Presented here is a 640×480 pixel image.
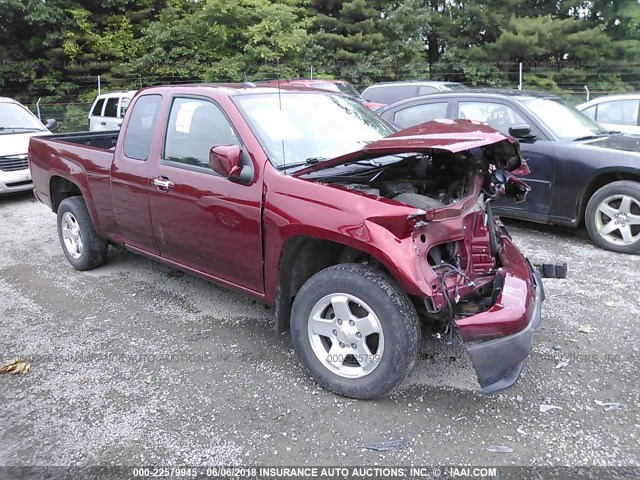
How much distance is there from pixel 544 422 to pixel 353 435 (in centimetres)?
104

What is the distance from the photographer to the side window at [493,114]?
6.16 metres

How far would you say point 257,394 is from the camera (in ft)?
10.5

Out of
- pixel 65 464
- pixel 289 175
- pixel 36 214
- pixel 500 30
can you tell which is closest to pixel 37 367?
pixel 65 464

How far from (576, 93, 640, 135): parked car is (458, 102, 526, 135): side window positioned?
3.05 metres

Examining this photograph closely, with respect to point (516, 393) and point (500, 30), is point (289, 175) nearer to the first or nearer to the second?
point (516, 393)

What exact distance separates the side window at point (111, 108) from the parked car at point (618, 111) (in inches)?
381

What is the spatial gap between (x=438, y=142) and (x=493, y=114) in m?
3.83

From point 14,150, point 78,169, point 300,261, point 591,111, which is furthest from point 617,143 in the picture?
point 14,150

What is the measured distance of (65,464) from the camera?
2.66 m

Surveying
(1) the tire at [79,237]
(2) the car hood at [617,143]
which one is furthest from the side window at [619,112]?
(1) the tire at [79,237]

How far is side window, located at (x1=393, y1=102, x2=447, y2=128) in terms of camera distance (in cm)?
681

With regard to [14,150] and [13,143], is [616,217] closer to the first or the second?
[14,150]

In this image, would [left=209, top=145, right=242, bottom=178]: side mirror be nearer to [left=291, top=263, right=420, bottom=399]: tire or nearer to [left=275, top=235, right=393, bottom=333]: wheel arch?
[left=275, top=235, right=393, bottom=333]: wheel arch

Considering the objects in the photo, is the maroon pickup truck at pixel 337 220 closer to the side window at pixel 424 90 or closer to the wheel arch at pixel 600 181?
the wheel arch at pixel 600 181
